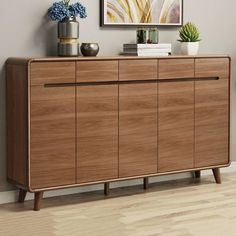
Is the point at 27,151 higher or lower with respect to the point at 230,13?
lower

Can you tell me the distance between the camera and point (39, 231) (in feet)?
11.5

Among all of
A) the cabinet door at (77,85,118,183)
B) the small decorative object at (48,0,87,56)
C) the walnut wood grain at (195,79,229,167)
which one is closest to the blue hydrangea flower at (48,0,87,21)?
the small decorative object at (48,0,87,56)

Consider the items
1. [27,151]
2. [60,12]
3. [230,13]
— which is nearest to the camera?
[27,151]

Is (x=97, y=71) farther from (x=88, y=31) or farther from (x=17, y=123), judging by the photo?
(x=17, y=123)

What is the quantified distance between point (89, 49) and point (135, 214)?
110cm

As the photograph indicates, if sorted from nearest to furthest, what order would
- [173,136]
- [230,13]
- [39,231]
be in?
[39,231], [173,136], [230,13]

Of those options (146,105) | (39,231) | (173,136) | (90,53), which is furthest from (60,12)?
(39,231)

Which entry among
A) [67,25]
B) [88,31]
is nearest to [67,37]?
[67,25]

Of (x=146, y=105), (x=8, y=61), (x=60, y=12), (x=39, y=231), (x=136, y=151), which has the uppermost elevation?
(x=60, y=12)

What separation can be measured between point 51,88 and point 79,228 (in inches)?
33.9

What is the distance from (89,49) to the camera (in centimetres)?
414

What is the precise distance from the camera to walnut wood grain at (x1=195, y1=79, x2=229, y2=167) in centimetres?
448

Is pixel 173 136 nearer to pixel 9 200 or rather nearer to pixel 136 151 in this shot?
pixel 136 151

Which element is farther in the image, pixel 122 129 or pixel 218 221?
pixel 122 129
